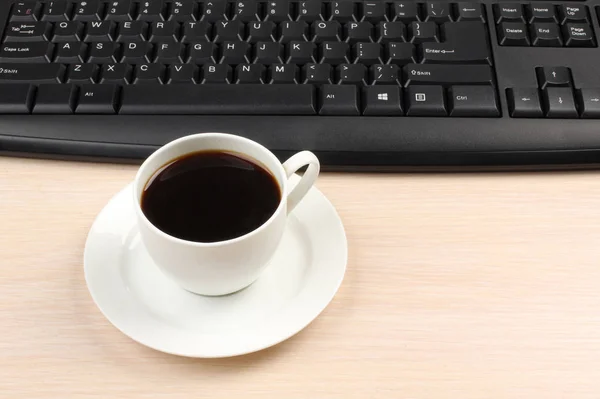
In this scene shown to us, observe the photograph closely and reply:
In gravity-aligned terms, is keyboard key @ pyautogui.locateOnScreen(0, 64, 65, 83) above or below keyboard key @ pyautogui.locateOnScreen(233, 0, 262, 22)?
below

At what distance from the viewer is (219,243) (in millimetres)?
369

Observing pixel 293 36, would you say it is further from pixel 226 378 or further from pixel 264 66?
pixel 226 378

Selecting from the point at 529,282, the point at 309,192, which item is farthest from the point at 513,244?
the point at 309,192

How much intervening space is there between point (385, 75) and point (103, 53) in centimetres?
21

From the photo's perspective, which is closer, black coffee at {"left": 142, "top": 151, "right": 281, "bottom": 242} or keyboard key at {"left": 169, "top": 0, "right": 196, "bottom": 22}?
black coffee at {"left": 142, "top": 151, "right": 281, "bottom": 242}

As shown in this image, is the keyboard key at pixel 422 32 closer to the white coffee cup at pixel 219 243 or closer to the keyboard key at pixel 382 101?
the keyboard key at pixel 382 101

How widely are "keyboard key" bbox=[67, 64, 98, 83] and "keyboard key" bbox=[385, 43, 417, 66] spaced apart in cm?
22

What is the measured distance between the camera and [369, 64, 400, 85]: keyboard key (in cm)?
50

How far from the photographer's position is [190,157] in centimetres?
43

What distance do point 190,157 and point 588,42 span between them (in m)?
0.32

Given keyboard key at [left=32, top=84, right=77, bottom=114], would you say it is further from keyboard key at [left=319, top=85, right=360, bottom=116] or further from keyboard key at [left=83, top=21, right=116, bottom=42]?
keyboard key at [left=319, top=85, right=360, bottom=116]

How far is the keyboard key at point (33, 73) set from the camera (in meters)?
0.51

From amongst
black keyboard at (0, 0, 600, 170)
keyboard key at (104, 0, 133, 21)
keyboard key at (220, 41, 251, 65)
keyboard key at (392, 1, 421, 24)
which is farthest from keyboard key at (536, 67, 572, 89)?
keyboard key at (104, 0, 133, 21)

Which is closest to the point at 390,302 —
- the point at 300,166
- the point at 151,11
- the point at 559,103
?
the point at 300,166
